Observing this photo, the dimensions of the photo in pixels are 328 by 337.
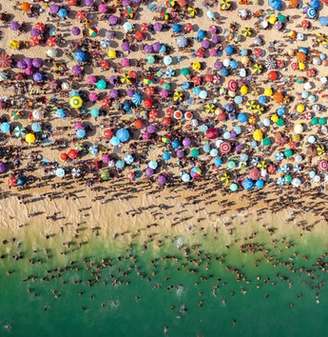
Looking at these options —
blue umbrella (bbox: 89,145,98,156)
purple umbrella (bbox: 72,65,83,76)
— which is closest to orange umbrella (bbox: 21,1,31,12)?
purple umbrella (bbox: 72,65,83,76)

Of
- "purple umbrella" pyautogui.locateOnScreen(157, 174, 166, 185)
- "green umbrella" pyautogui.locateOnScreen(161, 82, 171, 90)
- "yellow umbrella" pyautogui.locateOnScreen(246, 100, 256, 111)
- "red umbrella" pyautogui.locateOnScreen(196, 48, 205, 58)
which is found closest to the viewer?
"purple umbrella" pyautogui.locateOnScreen(157, 174, 166, 185)

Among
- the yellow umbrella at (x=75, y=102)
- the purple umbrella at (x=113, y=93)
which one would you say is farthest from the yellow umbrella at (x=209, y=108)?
the yellow umbrella at (x=75, y=102)

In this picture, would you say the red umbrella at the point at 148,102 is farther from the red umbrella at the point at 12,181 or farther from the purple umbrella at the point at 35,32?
the red umbrella at the point at 12,181

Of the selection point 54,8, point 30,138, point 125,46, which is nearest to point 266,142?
point 125,46

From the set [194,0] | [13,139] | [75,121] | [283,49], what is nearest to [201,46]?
[194,0]

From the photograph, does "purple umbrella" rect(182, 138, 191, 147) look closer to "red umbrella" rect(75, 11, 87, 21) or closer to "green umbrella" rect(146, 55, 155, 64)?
"green umbrella" rect(146, 55, 155, 64)

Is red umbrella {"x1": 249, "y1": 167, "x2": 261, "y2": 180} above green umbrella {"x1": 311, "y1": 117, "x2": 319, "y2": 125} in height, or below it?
below

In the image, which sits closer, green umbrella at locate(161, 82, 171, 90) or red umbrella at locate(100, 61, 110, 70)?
red umbrella at locate(100, 61, 110, 70)
